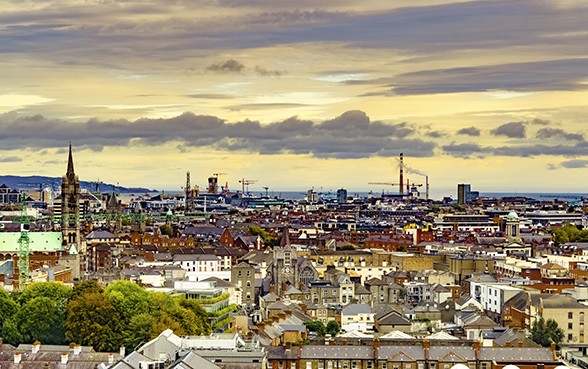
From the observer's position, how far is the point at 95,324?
8419 cm

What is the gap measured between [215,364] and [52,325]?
1059 inches

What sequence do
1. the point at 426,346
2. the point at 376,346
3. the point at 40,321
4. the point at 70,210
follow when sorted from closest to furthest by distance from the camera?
the point at 426,346 → the point at 376,346 → the point at 40,321 → the point at 70,210

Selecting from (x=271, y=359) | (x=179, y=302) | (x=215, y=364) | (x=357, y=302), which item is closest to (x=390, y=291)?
(x=357, y=302)

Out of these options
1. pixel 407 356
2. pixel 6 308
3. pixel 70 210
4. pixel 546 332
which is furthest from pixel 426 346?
pixel 70 210

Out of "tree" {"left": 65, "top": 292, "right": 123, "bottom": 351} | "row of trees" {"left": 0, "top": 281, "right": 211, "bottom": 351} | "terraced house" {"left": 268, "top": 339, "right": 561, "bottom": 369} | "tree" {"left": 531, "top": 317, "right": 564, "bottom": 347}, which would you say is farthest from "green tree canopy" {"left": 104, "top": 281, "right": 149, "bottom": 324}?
"tree" {"left": 531, "top": 317, "right": 564, "bottom": 347}

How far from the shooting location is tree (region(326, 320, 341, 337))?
95.9m

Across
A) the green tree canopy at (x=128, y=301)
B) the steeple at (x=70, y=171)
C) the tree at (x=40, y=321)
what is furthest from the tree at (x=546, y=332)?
the steeple at (x=70, y=171)

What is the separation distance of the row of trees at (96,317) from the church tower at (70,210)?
2296 inches

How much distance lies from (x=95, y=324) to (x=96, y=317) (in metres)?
0.89

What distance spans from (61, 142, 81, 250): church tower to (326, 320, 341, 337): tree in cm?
5676

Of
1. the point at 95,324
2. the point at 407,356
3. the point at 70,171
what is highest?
the point at 70,171

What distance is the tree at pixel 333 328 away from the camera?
95.9 m

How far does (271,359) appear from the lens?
76.8m

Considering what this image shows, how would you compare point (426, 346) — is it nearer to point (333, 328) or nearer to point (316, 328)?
point (316, 328)
